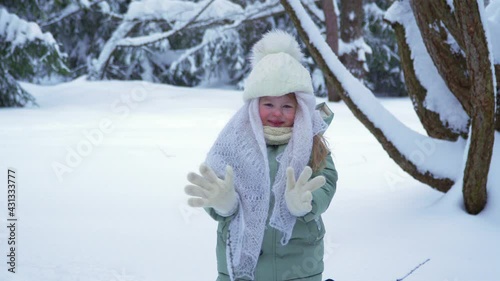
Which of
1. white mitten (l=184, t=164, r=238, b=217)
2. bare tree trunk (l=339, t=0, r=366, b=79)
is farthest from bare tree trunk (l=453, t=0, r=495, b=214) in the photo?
bare tree trunk (l=339, t=0, r=366, b=79)

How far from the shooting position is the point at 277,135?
1875 millimetres

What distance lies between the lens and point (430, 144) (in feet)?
11.9

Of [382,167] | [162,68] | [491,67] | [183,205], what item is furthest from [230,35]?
[491,67]

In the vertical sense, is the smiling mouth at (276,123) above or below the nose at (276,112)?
below

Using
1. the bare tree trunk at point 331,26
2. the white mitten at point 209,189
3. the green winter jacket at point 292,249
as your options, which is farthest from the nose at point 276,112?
the bare tree trunk at point 331,26

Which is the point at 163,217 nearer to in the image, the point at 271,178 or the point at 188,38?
the point at 271,178

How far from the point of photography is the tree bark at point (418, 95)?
12.3ft

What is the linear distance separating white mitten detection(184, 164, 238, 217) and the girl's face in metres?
0.27

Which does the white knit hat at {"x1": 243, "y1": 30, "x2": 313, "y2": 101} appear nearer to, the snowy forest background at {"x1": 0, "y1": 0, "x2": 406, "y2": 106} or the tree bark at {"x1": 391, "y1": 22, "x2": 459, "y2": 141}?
the tree bark at {"x1": 391, "y1": 22, "x2": 459, "y2": 141}

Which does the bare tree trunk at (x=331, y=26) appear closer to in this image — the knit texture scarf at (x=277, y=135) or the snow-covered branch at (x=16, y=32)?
the snow-covered branch at (x=16, y=32)

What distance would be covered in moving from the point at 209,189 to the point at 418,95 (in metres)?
2.48

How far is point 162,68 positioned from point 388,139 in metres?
14.6

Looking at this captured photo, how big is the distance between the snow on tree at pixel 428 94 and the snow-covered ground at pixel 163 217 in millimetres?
221

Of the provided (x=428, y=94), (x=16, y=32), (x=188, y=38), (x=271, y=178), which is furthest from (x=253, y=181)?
(x=188, y=38)
